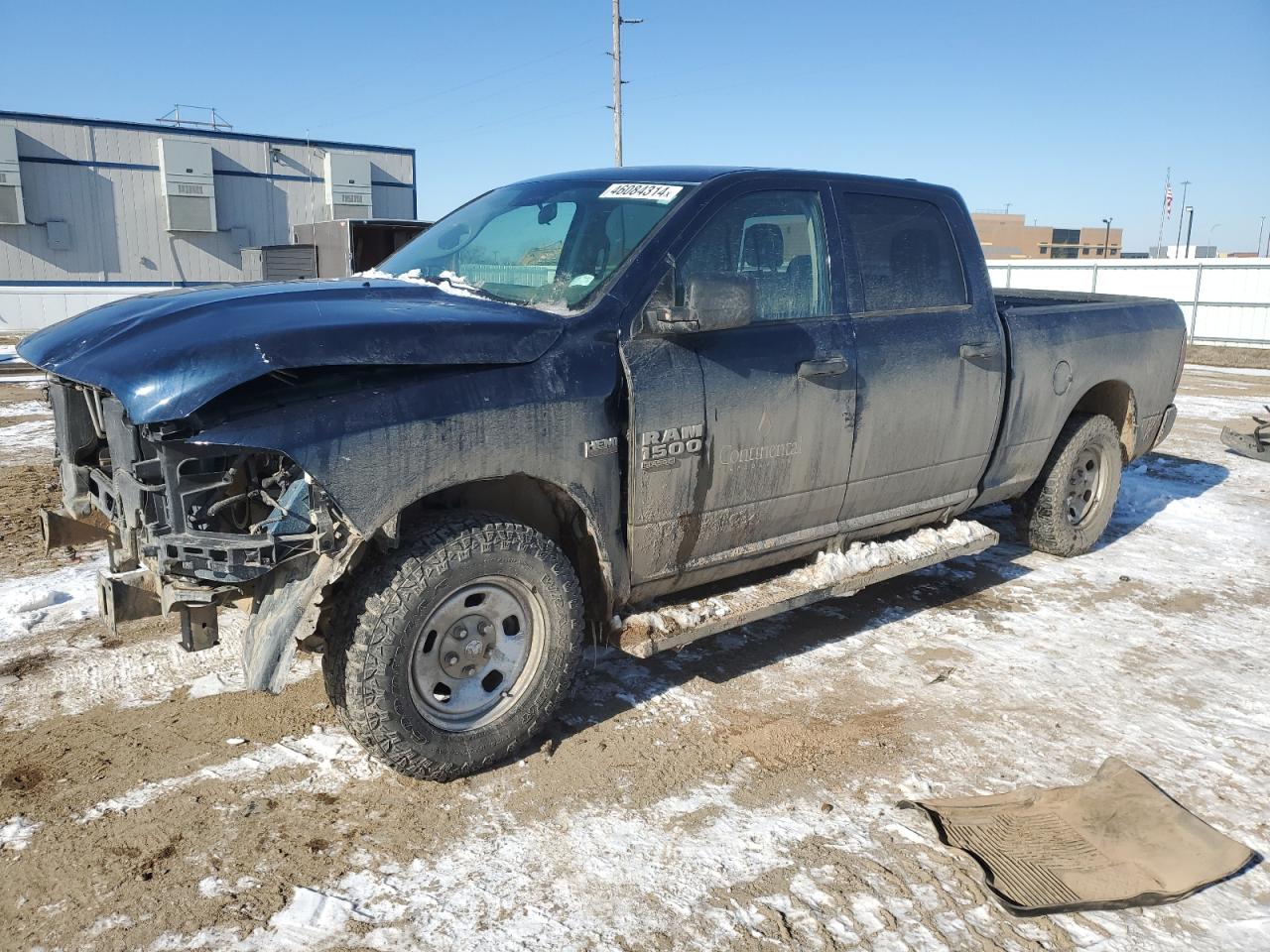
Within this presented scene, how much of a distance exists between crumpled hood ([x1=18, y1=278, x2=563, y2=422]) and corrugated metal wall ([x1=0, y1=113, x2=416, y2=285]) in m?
27.8

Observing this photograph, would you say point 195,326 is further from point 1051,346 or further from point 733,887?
point 1051,346

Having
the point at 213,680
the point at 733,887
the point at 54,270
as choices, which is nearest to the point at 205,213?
the point at 54,270

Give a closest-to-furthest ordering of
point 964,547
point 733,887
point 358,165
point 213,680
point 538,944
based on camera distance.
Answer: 1. point 538,944
2. point 733,887
3. point 213,680
4. point 964,547
5. point 358,165

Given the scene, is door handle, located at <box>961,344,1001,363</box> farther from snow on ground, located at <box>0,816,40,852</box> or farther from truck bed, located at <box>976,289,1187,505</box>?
snow on ground, located at <box>0,816,40,852</box>

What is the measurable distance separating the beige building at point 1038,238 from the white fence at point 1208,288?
2065 inches

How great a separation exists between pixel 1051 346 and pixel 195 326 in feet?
14.1

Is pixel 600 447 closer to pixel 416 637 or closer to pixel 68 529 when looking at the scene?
pixel 416 637

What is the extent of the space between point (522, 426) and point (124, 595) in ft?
4.46

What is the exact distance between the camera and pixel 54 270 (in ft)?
89.0

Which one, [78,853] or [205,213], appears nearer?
[78,853]

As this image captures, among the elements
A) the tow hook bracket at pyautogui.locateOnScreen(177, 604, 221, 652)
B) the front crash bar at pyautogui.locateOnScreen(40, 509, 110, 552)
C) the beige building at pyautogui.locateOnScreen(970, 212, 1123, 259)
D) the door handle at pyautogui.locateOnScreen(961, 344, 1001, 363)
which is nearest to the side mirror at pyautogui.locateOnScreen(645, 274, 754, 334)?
the door handle at pyautogui.locateOnScreen(961, 344, 1001, 363)

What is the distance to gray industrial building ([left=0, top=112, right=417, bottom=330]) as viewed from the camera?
26.3 metres

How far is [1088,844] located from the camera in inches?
121

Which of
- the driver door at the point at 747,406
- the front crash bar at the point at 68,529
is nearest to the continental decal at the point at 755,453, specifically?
the driver door at the point at 747,406
